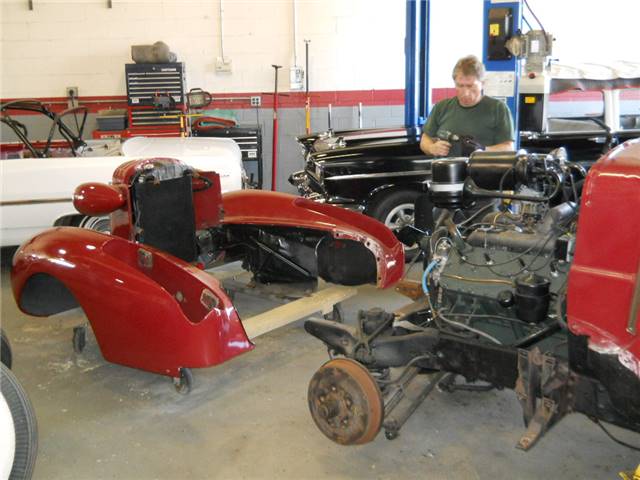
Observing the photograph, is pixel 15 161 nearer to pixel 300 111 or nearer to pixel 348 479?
pixel 348 479

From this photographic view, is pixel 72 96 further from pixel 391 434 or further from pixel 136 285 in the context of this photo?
pixel 391 434

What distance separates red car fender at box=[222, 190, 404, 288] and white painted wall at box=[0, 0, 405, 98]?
525 centimetres

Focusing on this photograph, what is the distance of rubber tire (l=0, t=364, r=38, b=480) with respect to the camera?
7.40ft

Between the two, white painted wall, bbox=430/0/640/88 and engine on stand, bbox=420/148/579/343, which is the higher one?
white painted wall, bbox=430/0/640/88

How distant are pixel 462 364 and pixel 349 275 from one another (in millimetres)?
Result: 1501

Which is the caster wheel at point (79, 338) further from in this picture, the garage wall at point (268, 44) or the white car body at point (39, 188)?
the garage wall at point (268, 44)

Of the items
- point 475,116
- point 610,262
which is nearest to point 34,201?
point 475,116

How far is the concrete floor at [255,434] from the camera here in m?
2.63

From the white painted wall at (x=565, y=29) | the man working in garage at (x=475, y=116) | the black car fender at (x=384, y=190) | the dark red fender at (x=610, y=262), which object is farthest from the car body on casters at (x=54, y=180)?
the white painted wall at (x=565, y=29)

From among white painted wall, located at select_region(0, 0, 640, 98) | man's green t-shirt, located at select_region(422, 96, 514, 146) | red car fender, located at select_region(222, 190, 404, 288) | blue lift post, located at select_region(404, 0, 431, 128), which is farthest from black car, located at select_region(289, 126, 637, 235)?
white painted wall, located at select_region(0, 0, 640, 98)

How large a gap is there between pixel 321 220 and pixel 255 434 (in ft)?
4.68

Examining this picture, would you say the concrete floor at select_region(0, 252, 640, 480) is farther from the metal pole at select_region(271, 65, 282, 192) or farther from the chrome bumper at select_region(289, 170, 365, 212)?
the metal pole at select_region(271, 65, 282, 192)

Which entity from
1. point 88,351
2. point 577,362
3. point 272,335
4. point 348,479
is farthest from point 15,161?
point 577,362

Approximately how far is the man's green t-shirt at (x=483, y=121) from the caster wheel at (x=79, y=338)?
2565mm
